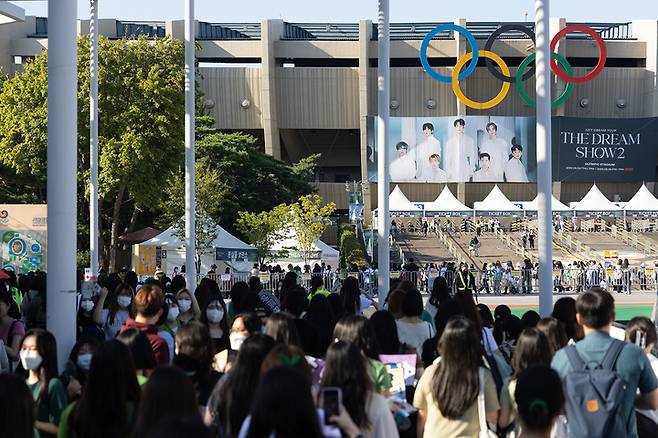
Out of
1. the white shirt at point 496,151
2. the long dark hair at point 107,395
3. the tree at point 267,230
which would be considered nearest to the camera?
the long dark hair at point 107,395

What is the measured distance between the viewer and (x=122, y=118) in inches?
1394

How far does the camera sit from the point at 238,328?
7805 mm

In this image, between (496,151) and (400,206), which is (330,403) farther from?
(496,151)

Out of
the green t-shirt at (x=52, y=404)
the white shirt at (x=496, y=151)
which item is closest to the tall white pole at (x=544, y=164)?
the green t-shirt at (x=52, y=404)

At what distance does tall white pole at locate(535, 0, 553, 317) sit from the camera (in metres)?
13.1

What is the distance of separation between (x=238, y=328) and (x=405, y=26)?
67.2 meters

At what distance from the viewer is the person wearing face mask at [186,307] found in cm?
1107

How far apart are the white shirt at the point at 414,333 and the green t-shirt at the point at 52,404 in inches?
141

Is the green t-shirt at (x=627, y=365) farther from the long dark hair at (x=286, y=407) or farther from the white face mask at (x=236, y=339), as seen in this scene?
the white face mask at (x=236, y=339)

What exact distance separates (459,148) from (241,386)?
62.6 metres

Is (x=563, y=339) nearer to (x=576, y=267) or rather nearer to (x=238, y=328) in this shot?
(x=238, y=328)

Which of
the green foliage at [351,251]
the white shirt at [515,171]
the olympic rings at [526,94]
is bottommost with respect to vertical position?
the green foliage at [351,251]

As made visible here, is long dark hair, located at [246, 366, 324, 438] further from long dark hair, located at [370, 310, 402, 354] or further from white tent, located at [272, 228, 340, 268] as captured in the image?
white tent, located at [272, 228, 340, 268]

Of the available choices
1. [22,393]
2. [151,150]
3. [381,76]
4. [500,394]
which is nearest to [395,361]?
[500,394]
